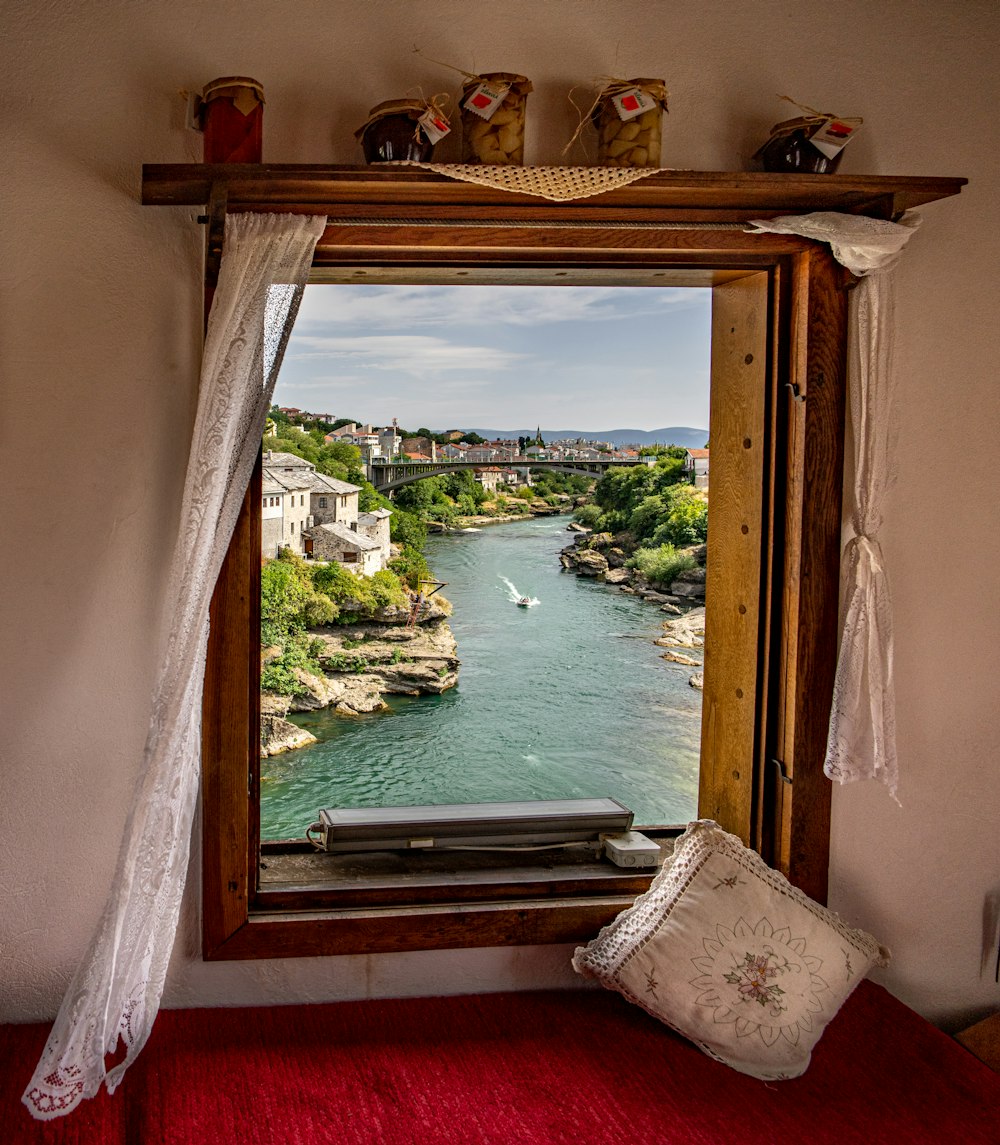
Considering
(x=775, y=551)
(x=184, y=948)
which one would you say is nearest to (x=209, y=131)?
(x=775, y=551)

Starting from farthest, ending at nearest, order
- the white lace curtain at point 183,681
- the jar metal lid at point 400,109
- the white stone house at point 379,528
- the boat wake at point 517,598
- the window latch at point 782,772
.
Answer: the boat wake at point 517,598 < the white stone house at point 379,528 < the window latch at point 782,772 < the jar metal lid at point 400,109 < the white lace curtain at point 183,681

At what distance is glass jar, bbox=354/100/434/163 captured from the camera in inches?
70.9

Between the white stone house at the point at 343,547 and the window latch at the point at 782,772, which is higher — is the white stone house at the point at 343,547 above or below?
above

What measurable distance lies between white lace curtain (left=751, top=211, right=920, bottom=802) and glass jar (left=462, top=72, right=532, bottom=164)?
2.21 ft

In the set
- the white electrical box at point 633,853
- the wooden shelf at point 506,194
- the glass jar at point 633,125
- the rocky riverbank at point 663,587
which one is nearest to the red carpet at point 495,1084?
the white electrical box at point 633,853

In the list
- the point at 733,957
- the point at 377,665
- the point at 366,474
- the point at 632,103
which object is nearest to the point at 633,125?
the point at 632,103

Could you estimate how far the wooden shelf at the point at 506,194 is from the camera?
68.9 inches

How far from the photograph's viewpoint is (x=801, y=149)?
194 centimetres

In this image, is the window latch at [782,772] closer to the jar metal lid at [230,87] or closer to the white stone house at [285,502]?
the white stone house at [285,502]

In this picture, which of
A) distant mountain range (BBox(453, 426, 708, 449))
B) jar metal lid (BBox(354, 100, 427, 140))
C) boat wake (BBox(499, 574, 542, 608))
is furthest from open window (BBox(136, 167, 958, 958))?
boat wake (BBox(499, 574, 542, 608))

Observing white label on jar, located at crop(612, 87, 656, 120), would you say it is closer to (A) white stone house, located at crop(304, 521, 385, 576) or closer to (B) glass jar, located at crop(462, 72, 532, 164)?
(B) glass jar, located at crop(462, 72, 532, 164)

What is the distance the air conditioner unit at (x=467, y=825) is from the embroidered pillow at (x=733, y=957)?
250 mm

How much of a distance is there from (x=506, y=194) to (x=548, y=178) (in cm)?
11

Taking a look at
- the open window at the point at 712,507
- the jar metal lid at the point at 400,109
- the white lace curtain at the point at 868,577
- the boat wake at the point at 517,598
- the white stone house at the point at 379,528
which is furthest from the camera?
the boat wake at the point at 517,598
